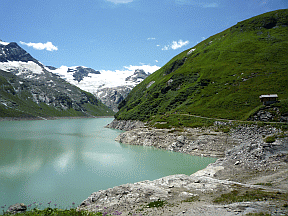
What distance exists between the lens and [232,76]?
111938mm

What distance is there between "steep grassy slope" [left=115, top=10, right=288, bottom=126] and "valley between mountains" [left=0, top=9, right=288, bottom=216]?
1.45 ft

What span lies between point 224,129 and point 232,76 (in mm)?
58235

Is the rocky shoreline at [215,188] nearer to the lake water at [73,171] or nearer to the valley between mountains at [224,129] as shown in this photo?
the valley between mountains at [224,129]

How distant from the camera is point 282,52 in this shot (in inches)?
4751

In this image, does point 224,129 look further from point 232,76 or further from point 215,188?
point 232,76

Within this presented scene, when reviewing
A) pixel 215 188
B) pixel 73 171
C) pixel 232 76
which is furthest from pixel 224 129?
pixel 232 76

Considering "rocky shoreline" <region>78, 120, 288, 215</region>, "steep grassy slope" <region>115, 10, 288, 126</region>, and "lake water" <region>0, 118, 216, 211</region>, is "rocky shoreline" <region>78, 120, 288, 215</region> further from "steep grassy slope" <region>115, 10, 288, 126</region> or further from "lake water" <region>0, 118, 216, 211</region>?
"steep grassy slope" <region>115, 10, 288, 126</region>

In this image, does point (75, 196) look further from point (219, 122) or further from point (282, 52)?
point (282, 52)

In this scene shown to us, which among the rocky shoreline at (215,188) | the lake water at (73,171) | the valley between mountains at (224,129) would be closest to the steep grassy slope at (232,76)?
the valley between mountains at (224,129)

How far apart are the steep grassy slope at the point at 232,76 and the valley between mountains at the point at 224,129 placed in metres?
0.44

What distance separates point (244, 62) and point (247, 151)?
101 m

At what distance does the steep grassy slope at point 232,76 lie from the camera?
8642 cm

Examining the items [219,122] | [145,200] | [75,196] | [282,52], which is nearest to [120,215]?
[145,200]

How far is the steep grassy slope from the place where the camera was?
86419 mm
